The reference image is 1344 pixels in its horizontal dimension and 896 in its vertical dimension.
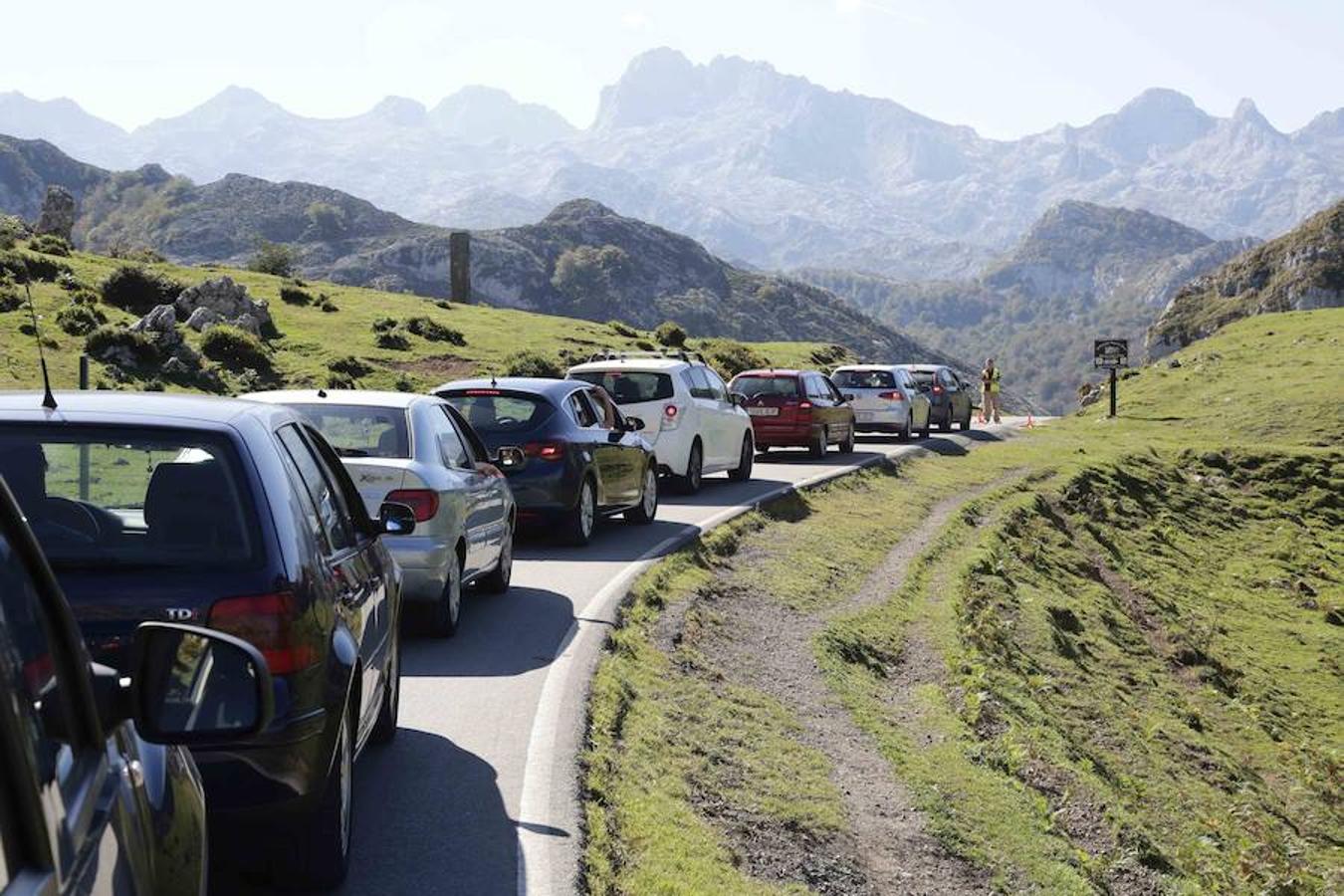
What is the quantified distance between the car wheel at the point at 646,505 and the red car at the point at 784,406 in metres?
10.1

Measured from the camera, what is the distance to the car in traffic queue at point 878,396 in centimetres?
3647

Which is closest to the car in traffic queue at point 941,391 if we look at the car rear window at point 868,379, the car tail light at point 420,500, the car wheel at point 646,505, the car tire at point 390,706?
the car rear window at point 868,379

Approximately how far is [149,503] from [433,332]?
4374 cm

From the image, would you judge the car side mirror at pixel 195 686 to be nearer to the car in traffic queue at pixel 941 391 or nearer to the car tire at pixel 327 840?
the car tire at pixel 327 840

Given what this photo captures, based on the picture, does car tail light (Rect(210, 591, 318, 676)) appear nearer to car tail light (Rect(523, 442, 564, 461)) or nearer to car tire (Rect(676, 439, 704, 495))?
car tail light (Rect(523, 442, 564, 461))

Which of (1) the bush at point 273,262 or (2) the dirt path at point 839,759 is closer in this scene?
(2) the dirt path at point 839,759

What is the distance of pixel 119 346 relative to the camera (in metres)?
35.2

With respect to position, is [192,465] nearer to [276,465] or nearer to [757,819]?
[276,465]

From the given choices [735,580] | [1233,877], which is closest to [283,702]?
[1233,877]

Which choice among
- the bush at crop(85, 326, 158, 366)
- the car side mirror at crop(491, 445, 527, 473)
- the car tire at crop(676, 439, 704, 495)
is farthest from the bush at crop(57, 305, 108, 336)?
the car side mirror at crop(491, 445, 527, 473)

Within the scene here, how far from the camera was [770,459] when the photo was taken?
30.4 meters

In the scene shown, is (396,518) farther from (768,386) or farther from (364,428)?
(768,386)

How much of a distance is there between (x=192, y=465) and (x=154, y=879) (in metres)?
2.47

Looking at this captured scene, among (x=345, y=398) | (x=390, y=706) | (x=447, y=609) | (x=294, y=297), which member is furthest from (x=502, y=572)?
(x=294, y=297)
